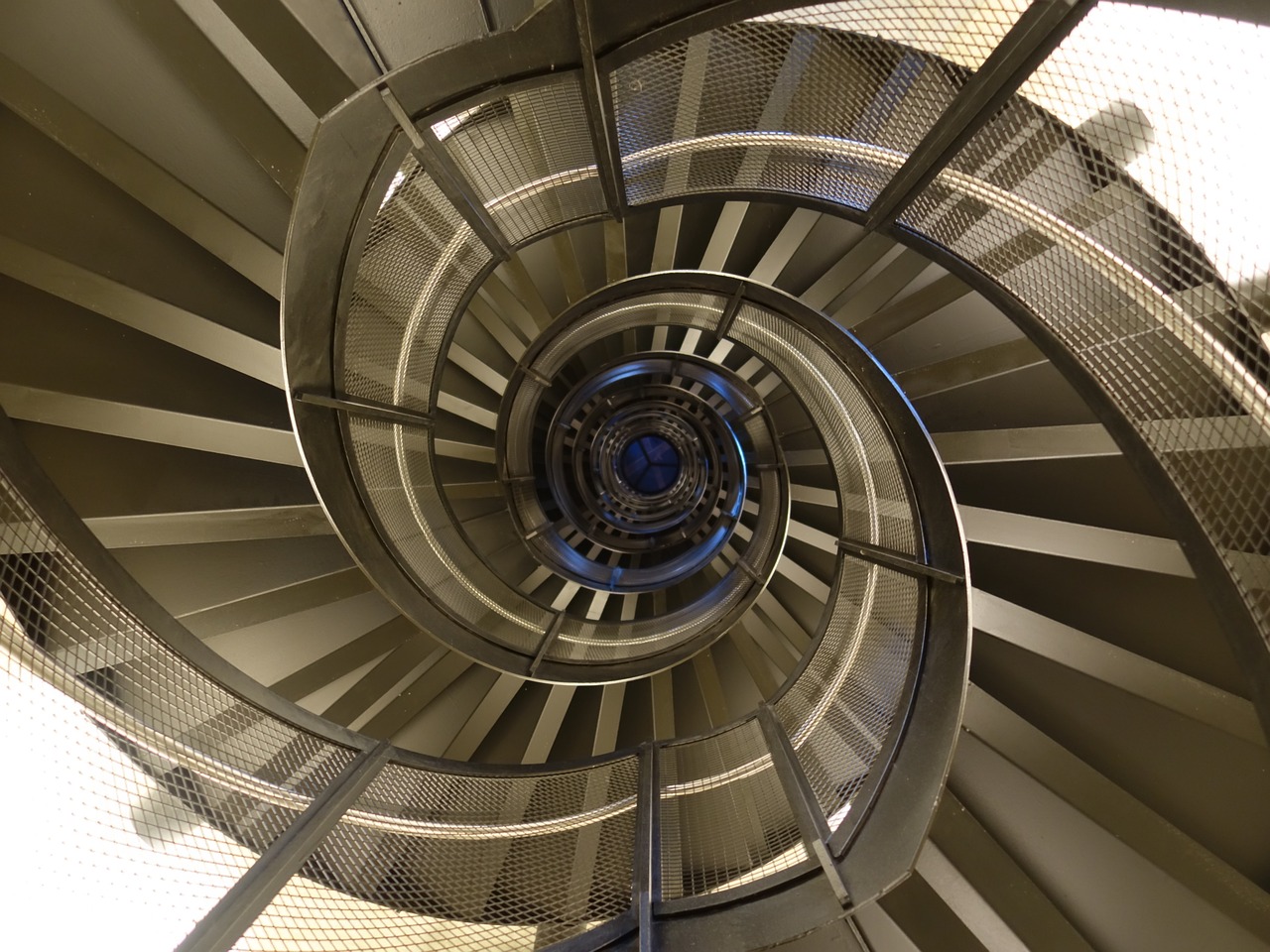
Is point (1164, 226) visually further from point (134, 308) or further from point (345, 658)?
point (345, 658)

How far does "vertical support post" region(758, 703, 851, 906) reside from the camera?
2580 mm

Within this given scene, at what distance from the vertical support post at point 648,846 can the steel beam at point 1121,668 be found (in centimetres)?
240

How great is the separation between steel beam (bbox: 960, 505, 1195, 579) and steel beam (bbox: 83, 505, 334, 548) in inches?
190

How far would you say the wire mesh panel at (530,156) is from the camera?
8.87ft

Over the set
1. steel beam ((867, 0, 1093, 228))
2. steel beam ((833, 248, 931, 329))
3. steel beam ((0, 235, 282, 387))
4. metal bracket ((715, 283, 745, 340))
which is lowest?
steel beam ((833, 248, 931, 329))

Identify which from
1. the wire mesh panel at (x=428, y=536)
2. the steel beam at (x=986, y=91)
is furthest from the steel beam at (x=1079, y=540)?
the wire mesh panel at (x=428, y=536)

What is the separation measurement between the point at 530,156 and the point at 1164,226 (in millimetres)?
2729

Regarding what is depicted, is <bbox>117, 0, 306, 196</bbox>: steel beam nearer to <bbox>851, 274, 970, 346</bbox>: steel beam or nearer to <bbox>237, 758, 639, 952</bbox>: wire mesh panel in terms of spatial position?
<bbox>237, 758, 639, 952</bbox>: wire mesh panel

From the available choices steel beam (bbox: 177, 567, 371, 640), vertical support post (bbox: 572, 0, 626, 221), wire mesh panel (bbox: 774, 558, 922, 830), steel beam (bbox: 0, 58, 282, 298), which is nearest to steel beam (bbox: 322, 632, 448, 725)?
steel beam (bbox: 177, 567, 371, 640)

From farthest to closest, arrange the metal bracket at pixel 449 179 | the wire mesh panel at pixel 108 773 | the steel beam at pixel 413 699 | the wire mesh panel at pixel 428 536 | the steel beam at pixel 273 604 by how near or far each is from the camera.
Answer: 1. the steel beam at pixel 413 699
2. the steel beam at pixel 273 604
3. the wire mesh panel at pixel 428 536
4. the metal bracket at pixel 449 179
5. the wire mesh panel at pixel 108 773

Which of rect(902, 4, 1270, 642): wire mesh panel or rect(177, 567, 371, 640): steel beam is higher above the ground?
rect(177, 567, 371, 640): steel beam

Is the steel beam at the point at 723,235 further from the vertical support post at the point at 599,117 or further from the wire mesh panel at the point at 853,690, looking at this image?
the wire mesh panel at the point at 853,690

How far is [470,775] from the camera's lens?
3.56 meters

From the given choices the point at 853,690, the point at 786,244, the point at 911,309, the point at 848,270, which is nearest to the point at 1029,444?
the point at 911,309
